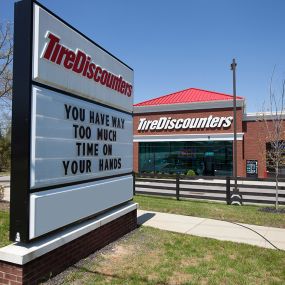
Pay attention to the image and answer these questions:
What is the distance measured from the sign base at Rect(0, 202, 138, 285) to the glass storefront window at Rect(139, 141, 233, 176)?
24446mm

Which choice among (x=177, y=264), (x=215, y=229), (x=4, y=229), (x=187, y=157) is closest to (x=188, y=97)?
(x=187, y=157)

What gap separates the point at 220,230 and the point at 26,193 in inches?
238

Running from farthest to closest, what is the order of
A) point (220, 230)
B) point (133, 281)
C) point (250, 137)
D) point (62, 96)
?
point (250, 137), point (220, 230), point (62, 96), point (133, 281)

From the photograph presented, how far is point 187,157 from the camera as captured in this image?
33500 millimetres

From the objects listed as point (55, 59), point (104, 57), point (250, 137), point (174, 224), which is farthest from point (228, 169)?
point (55, 59)

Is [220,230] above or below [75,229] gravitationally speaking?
below

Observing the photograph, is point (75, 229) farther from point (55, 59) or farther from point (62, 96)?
point (55, 59)

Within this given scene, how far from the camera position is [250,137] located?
101 ft

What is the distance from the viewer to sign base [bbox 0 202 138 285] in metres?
5.18

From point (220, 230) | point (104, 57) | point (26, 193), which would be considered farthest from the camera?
point (220, 230)

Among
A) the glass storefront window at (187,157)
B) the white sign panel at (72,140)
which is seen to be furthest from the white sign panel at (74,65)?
the glass storefront window at (187,157)

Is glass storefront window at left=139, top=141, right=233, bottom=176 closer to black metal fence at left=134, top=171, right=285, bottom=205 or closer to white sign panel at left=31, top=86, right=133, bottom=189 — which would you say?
black metal fence at left=134, top=171, right=285, bottom=205

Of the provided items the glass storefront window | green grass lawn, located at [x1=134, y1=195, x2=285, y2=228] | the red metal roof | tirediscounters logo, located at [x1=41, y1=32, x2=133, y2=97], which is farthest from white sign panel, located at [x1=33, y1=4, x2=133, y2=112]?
the red metal roof

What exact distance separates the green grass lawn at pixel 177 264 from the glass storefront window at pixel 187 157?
23944 millimetres
